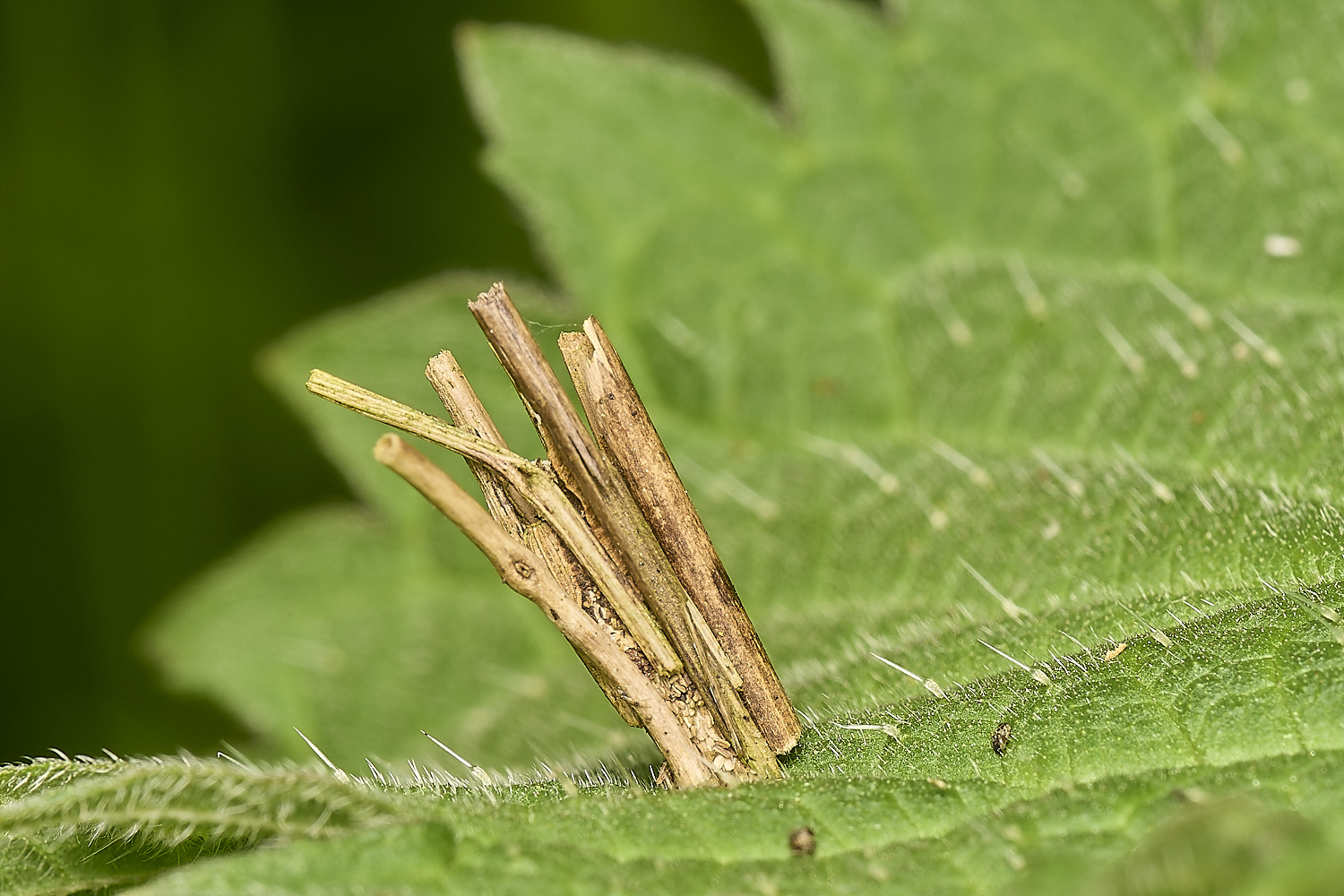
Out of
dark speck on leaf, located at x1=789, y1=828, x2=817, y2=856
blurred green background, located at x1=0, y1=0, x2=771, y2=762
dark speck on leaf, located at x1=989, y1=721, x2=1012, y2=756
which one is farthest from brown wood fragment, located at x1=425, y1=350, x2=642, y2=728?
blurred green background, located at x1=0, y1=0, x2=771, y2=762

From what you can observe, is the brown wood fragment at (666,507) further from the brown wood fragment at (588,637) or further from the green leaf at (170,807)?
the green leaf at (170,807)

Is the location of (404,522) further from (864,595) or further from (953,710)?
(953,710)

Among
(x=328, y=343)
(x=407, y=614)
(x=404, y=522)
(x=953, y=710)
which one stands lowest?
(x=407, y=614)

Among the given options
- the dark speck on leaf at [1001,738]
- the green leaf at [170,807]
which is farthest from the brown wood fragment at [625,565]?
the green leaf at [170,807]

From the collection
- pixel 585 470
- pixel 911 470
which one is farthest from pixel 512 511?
pixel 911 470

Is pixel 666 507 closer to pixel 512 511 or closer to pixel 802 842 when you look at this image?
pixel 512 511

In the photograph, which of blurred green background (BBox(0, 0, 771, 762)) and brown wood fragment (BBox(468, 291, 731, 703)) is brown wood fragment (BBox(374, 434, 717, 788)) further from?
blurred green background (BBox(0, 0, 771, 762))

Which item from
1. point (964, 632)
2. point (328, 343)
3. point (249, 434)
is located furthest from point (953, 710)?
point (249, 434)
